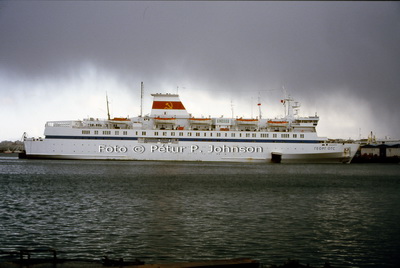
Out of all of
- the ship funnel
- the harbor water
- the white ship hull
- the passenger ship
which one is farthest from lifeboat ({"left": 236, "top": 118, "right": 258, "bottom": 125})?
the harbor water

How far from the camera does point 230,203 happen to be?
1692 cm

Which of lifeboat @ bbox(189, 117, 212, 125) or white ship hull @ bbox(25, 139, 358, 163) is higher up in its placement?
lifeboat @ bbox(189, 117, 212, 125)

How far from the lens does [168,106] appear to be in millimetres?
51656

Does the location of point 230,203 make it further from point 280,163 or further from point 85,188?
point 280,163

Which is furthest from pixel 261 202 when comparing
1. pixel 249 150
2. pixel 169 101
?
pixel 169 101

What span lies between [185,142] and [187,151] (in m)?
1.17

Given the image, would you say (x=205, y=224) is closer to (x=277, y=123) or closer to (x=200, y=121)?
(x=200, y=121)

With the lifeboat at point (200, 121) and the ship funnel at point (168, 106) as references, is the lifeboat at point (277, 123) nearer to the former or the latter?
the lifeboat at point (200, 121)

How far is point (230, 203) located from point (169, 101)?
1421 inches

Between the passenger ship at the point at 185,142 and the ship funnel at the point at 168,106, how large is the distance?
123 centimetres

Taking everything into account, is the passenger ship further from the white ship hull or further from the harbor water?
the harbor water

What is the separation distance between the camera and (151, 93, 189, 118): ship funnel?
51.4m

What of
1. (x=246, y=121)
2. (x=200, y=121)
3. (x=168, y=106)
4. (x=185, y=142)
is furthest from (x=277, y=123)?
(x=168, y=106)

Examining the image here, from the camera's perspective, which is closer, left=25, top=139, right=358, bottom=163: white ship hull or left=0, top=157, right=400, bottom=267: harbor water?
left=0, top=157, right=400, bottom=267: harbor water
